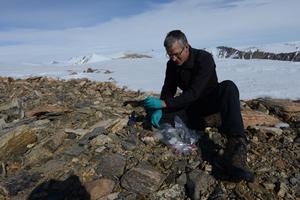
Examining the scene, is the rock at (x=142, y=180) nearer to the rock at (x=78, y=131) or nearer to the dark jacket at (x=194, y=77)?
the dark jacket at (x=194, y=77)

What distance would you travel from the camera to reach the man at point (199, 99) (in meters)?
3.97

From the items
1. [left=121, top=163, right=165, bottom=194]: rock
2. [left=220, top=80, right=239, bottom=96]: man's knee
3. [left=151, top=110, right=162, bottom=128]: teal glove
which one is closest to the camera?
[left=121, top=163, right=165, bottom=194]: rock

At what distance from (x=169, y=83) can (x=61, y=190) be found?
1906 mm

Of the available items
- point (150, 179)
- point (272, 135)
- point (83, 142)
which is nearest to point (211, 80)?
point (272, 135)

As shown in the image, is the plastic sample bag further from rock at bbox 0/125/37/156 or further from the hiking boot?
rock at bbox 0/125/37/156

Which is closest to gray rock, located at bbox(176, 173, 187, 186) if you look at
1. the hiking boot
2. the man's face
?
the hiking boot

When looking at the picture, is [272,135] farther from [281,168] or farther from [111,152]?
[111,152]

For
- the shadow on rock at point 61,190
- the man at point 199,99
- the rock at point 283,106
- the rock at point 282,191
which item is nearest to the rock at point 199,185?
the man at point 199,99

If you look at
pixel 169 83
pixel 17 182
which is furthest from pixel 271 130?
pixel 17 182

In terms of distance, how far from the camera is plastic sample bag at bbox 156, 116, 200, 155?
454 cm

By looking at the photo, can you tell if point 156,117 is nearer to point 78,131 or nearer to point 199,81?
point 199,81

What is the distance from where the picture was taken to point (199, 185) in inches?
152

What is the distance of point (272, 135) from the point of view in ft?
15.7

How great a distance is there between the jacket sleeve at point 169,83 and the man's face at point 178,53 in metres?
0.34
